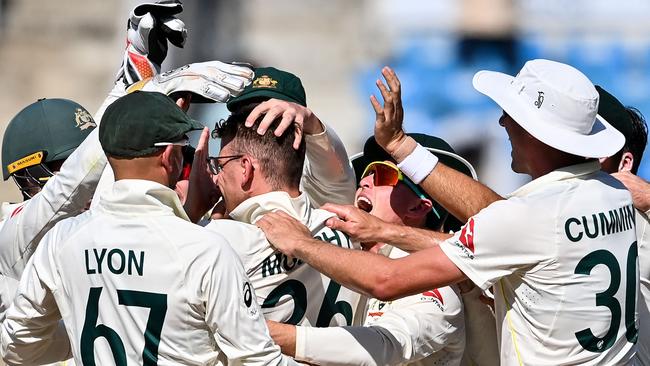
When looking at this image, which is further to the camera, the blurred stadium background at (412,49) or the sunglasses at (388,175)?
the blurred stadium background at (412,49)

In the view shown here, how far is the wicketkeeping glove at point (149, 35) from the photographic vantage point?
5.23 metres

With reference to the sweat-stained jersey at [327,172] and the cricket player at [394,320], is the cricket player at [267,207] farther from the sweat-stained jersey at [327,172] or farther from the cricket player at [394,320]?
the sweat-stained jersey at [327,172]

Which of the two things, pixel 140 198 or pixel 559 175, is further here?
pixel 559 175

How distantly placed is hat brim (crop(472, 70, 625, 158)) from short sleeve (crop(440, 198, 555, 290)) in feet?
0.91

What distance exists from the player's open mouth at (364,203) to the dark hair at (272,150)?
0.60 meters

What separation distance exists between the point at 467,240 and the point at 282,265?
0.71m

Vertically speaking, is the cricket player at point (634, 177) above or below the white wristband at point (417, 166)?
below

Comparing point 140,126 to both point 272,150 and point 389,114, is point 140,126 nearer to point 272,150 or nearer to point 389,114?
Answer: point 272,150

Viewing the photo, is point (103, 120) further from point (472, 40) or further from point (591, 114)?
point (472, 40)

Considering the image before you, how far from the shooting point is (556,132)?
14.2ft

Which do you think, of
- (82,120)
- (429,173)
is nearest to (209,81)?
(429,173)

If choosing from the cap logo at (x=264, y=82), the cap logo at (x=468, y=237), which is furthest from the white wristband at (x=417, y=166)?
the cap logo at (x=264, y=82)

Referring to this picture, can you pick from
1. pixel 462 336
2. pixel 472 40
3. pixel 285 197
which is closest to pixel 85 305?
pixel 285 197

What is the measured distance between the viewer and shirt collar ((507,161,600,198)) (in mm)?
4324
